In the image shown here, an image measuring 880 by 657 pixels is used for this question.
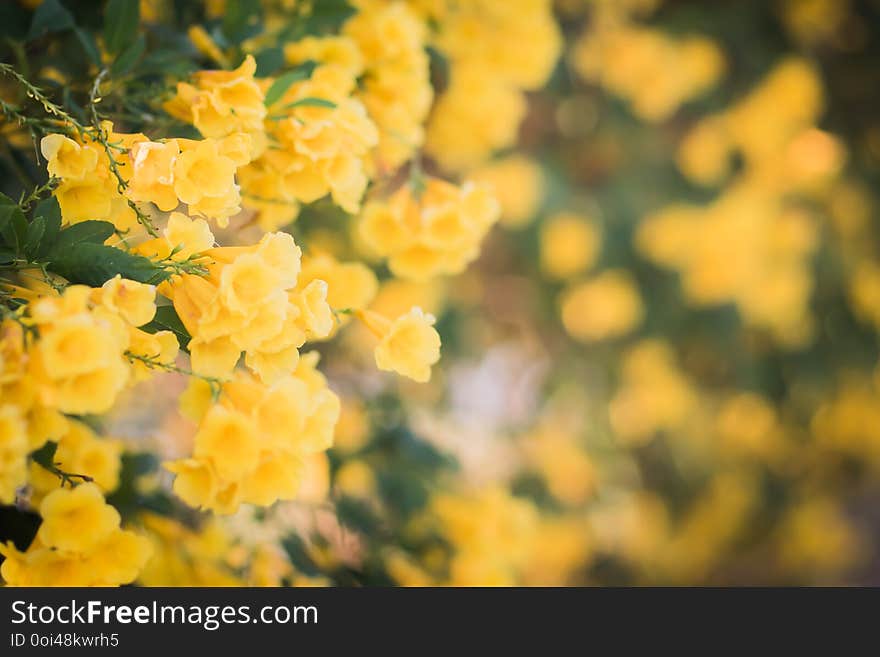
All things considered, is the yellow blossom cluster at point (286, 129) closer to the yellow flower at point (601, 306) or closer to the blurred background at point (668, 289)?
the blurred background at point (668, 289)

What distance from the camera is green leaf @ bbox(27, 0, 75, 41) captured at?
72 cm

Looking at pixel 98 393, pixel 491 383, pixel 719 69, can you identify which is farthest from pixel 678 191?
pixel 98 393

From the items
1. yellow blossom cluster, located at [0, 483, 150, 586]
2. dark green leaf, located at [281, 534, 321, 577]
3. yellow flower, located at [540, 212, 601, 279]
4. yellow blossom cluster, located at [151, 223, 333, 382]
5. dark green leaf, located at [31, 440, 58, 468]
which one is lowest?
yellow flower, located at [540, 212, 601, 279]

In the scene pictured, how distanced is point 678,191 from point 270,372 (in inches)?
64.5

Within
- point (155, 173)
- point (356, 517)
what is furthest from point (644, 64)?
point (155, 173)

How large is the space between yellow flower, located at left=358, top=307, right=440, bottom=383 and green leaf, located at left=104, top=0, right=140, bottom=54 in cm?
38

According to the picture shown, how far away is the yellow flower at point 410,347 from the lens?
0.62 meters

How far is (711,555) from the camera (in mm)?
2414

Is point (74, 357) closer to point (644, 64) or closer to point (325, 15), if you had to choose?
point (325, 15)

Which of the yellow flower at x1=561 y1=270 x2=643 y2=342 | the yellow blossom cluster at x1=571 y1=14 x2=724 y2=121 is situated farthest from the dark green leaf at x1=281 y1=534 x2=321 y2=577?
the yellow blossom cluster at x1=571 y1=14 x2=724 y2=121

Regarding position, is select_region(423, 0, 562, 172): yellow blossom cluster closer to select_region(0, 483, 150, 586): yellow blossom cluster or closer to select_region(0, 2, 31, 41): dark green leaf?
select_region(0, 2, 31, 41): dark green leaf

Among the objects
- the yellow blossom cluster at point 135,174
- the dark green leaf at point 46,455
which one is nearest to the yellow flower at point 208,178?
the yellow blossom cluster at point 135,174
